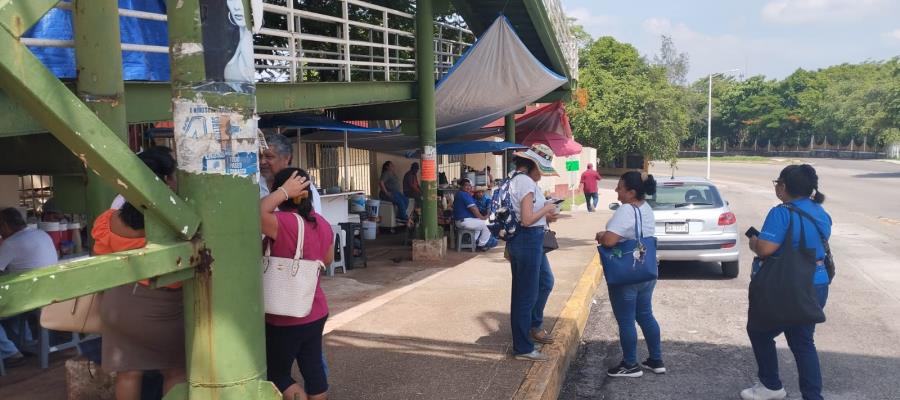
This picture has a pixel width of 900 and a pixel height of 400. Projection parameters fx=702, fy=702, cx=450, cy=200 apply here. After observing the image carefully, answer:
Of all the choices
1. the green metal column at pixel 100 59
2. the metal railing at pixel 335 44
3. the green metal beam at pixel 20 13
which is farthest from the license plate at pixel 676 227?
the green metal beam at pixel 20 13

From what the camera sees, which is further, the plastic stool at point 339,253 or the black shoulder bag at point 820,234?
the plastic stool at point 339,253

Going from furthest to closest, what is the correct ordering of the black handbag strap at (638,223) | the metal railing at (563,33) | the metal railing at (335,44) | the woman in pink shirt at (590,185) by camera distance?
the woman in pink shirt at (590,185)
the metal railing at (563,33)
the metal railing at (335,44)
the black handbag strap at (638,223)

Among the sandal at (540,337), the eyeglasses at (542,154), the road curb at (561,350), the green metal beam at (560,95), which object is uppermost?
the green metal beam at (560,95)

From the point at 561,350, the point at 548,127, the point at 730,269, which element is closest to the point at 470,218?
the point at 730,269

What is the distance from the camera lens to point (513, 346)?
5.38 m

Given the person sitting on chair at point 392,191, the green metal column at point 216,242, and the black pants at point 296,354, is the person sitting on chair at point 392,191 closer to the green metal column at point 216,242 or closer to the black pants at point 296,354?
the black pants at point 296,354

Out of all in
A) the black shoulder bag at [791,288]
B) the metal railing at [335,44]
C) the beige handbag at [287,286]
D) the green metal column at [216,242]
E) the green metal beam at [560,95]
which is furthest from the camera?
the green metal beam at [560,95]

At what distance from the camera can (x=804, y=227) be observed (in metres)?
4.52

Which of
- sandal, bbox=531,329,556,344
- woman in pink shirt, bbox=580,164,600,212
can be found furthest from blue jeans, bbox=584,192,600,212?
sandal, bbox=531,329,556,344

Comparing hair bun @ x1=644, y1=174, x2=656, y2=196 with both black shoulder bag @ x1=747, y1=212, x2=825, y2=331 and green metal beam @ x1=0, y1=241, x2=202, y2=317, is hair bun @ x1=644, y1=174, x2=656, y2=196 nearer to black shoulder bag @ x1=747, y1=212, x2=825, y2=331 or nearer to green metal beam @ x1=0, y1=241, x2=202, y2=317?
black shoulder bag @ x1=747, y1=212, x2=825, y2=331

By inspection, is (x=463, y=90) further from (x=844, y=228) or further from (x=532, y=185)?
(x=844, y=228)

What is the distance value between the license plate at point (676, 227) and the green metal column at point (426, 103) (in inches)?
146

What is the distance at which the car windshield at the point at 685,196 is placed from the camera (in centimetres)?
962

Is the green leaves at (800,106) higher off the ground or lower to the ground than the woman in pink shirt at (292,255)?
higher
